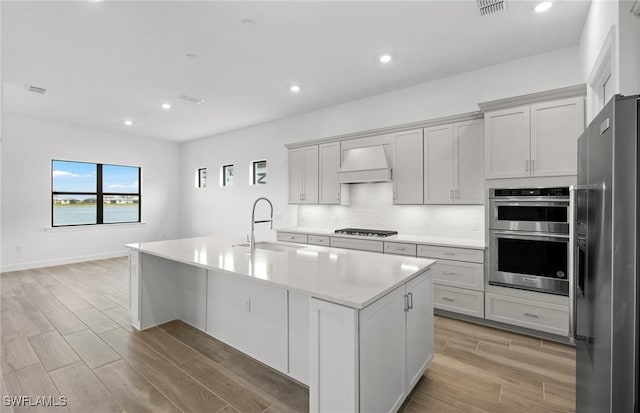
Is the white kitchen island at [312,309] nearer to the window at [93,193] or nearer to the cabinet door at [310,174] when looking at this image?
the cabinet door at [310,174]

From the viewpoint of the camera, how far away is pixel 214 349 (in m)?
2.72

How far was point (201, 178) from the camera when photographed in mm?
7953

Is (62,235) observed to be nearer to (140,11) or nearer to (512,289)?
(140,11)

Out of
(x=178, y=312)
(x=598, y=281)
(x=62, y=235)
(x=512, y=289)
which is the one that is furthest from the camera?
(x=62, y=235)

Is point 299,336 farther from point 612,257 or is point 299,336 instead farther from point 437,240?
point 437,240

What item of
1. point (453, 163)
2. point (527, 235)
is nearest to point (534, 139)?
point (453, 163)

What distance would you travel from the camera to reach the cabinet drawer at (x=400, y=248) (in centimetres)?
371

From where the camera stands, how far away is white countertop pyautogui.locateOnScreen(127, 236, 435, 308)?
1.62m

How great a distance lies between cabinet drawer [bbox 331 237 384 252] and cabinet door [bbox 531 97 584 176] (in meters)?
1.91

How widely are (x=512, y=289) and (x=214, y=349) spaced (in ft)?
9.92

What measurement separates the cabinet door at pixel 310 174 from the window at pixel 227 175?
273 centimetres

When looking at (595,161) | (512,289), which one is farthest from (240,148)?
(595,161)

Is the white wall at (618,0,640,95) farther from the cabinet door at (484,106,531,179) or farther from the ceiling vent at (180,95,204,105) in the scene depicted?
the ceiling vent at (180,95,204,105)

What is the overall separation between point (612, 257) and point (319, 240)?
3.77m
